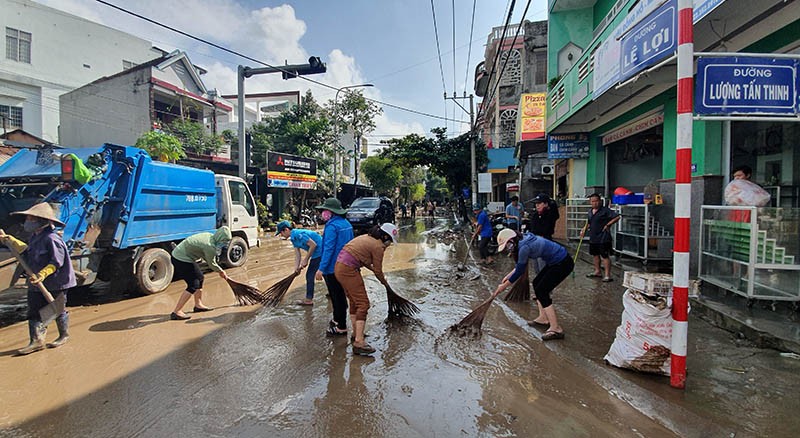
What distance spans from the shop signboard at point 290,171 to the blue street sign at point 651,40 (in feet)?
53.5

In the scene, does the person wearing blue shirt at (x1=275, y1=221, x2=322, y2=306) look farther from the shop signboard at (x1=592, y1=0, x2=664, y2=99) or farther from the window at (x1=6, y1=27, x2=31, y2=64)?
the window at (x1=6, y1=27, x2=31, y2=64)

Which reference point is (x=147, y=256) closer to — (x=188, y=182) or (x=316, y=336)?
(x=188, y=182)

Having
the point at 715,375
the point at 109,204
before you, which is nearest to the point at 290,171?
the point at 109,204

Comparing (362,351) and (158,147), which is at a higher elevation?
(158,147)

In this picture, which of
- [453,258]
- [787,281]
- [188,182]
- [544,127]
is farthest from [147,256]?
[544,127]

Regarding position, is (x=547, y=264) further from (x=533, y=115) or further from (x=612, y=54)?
(x=533, y=115)

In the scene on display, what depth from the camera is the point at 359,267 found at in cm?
Answer: 411

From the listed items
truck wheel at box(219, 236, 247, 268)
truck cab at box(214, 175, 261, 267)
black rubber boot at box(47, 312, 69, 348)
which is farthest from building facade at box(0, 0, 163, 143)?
black rubber boot at box(47, 312, 69, 348)

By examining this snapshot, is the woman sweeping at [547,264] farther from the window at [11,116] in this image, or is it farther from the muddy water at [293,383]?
the window at [11,116]

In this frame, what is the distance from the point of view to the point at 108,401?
3.11 metres

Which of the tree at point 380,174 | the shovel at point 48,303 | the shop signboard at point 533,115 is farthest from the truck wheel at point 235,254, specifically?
the tree at point 380,174

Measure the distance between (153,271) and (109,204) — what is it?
1320 millimetres

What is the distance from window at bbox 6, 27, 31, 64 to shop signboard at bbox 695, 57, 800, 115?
1116 inches

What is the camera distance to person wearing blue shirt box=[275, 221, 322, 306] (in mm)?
5703
